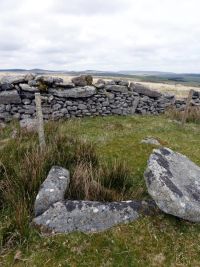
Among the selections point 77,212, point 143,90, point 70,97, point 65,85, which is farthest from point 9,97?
point 77,212

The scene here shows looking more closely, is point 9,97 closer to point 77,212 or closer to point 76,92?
point 76,92

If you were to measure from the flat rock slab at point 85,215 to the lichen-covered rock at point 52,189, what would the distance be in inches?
6.7

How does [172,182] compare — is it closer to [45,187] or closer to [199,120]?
[45,187]

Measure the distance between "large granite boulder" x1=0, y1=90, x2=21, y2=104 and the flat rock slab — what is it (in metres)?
10.5

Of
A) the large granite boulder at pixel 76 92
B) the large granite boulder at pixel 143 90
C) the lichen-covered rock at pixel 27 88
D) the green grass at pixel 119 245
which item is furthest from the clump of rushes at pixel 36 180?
the large granite boulder at pixel 143 90

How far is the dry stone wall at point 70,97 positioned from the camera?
1656 cm

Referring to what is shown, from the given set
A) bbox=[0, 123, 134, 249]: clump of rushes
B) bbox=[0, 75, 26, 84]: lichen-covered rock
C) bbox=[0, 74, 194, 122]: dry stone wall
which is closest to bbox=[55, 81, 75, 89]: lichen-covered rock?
bbox=[0, 74, 194, 122]: dry stone wall

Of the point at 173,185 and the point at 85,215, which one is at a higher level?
the point at 173,185

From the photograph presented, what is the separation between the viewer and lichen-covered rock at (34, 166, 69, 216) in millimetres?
6848

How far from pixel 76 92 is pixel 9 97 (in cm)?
338

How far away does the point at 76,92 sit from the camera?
17672 mm

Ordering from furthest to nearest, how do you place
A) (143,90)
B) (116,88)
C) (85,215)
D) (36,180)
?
1. (143,90)
2. (116,88)
3. (36,180)
4. (85,215)

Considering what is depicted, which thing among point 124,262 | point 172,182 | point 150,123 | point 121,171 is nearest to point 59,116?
point 150,123

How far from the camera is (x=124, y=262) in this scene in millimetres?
5797
